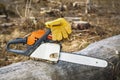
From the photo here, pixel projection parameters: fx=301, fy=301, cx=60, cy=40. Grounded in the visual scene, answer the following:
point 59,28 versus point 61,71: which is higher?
point 59,28

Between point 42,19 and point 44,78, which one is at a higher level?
point 44,78

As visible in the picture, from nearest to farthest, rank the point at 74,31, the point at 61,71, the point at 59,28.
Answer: the point at 59,28, the point at 61,71, the point at 74,31

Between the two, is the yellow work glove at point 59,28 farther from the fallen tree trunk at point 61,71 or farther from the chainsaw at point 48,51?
the fallen tree trunk at point 61,71

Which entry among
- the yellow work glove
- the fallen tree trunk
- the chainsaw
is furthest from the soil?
the yellow work glove

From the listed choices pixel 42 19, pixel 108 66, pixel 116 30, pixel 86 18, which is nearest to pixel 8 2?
pixel 42 19

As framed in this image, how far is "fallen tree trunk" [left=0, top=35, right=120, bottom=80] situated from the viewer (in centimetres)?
286

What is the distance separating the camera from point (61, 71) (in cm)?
299

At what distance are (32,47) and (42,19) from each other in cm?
429

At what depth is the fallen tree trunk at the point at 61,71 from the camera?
9.37 feet

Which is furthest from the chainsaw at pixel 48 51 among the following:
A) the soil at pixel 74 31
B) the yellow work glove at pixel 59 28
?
the soil at pixel 74 31

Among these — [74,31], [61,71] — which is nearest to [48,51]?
[61,71]

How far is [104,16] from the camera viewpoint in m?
7.81

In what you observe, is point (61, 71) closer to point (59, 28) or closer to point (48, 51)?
point (48, 51)

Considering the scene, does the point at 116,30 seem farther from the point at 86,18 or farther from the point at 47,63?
the point at 47,63
